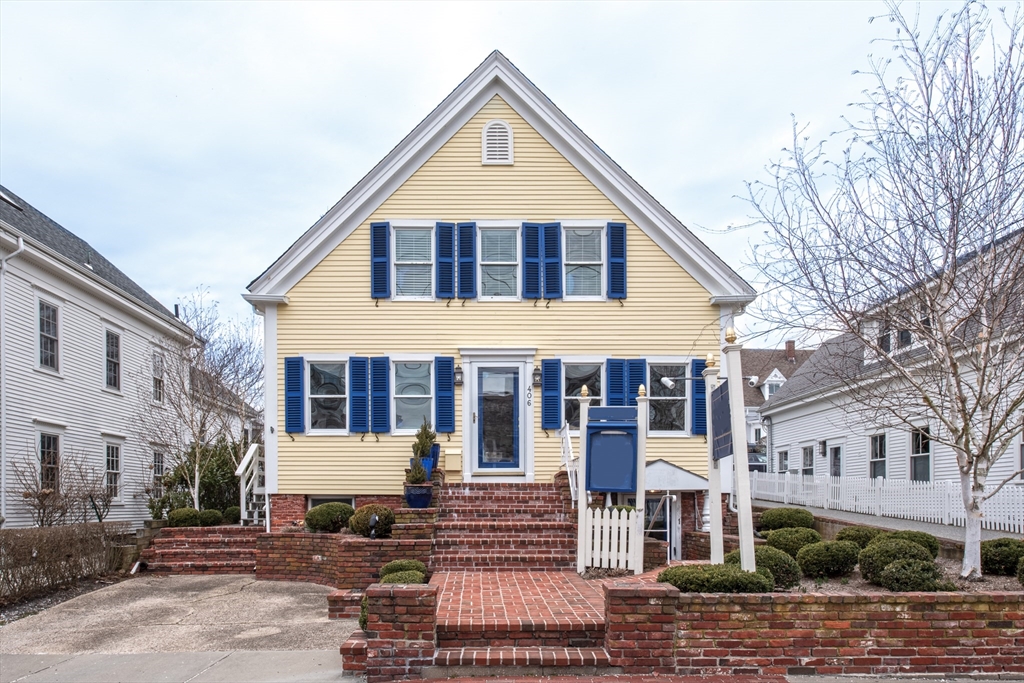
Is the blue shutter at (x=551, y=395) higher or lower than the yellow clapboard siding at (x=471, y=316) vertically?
lower

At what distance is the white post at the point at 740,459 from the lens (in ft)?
25.2

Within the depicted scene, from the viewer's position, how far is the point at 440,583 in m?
10.4

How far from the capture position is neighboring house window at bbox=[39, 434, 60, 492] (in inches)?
674

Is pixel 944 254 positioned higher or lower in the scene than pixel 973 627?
higher

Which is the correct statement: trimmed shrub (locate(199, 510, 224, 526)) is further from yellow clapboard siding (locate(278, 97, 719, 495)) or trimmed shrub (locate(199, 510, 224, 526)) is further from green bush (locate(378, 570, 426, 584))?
green bush (locate(378, 570, 426, 584))

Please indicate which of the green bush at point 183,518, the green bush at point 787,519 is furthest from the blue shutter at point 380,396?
the green bush at point 787,519

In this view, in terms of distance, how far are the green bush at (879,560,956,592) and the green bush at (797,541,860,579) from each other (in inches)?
38.6

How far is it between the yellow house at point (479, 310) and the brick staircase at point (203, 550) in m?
0.80

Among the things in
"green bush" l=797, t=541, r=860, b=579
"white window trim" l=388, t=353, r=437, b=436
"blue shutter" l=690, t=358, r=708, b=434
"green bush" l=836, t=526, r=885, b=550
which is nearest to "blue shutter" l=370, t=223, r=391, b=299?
"white window trim" l=388, t=353, r=437, b=436

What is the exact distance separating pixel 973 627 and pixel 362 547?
24.6 feet

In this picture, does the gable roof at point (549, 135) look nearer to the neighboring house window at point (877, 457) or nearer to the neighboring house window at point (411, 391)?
the neighboring house window at point (411, 391)

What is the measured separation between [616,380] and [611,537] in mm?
5323

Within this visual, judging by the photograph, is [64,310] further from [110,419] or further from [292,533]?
[292,533]

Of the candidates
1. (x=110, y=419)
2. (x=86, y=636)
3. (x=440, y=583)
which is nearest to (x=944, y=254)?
(x=440, y=583)
